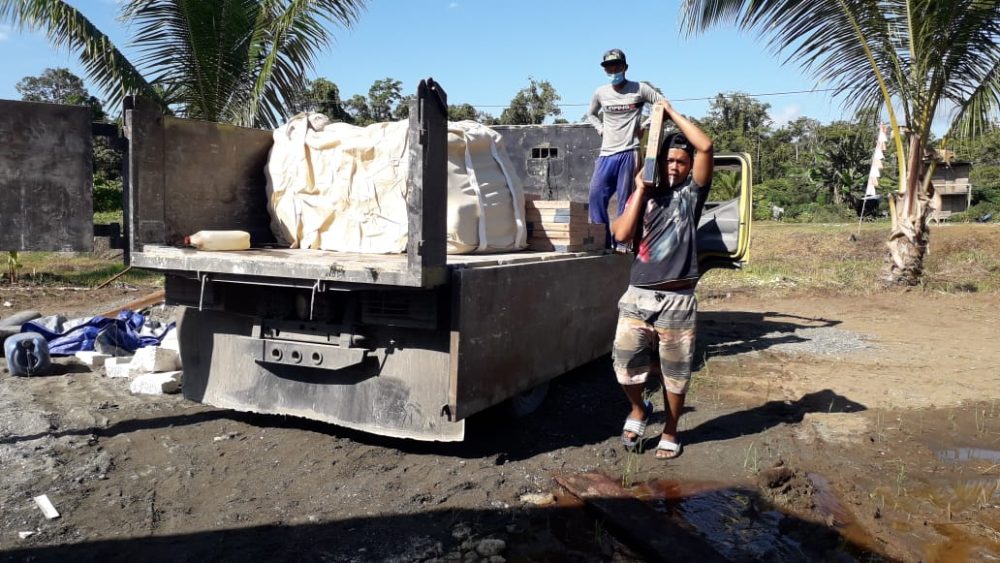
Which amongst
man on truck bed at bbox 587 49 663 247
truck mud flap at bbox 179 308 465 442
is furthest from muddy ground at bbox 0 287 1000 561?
man on truck bed at bbox 587 49 663 247

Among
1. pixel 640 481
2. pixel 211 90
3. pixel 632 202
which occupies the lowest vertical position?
pixel 640 481

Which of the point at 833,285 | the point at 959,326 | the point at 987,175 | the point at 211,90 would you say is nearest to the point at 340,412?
the point at 211,90

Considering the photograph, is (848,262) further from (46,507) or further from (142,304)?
(46,507)

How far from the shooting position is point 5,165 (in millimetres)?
3877

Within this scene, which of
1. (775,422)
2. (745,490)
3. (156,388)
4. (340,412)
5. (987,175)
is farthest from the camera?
(987,175)

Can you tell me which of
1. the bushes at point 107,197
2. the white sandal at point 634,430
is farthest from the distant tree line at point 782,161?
the white sandal at point 634,430

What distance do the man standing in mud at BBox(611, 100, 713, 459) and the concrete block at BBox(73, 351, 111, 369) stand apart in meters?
4.39

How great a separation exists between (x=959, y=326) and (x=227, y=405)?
825 cm

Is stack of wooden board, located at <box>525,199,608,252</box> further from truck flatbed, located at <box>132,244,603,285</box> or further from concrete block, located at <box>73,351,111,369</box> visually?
concrete block, located at <box>73,351,111,369</box>

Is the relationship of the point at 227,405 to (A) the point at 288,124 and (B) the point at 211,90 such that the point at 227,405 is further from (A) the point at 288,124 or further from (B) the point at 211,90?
(B) the point at 211,90

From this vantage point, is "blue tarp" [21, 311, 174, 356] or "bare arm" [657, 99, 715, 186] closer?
"bare arm" [657, 99, 715, 186]

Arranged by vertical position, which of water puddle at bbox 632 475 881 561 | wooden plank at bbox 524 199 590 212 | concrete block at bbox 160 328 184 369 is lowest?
water puddle at bbox 632 475 881 561

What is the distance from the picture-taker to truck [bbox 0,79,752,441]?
3449mm

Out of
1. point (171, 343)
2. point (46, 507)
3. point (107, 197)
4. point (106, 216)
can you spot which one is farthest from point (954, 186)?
point (46, 507)
